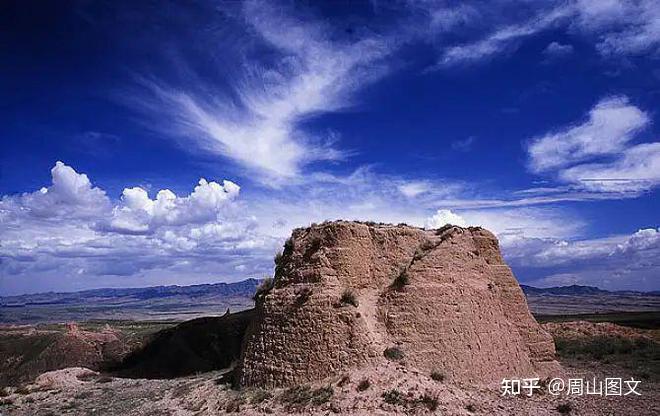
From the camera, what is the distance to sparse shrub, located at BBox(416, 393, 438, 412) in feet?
43.8

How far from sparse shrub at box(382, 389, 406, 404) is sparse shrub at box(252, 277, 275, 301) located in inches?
263

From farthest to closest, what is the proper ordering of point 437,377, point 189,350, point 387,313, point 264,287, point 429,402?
point 189,350 < point 264,287 < point 387,313 < point 437,377 < point 429,402

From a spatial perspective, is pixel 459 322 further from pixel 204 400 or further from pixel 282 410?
pixel 204 400

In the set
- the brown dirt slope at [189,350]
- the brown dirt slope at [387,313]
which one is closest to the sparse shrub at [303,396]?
the brown dirt slope at [387,313]

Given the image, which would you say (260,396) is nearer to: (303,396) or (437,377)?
(303,396)

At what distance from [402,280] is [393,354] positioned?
2.81 metres

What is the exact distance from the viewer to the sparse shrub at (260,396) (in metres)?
14.9

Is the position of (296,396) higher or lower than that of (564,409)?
higher

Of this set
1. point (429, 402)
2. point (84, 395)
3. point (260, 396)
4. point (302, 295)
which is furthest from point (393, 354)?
point (84, 395)

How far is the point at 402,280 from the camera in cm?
1725

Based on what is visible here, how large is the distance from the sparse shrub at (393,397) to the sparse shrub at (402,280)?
13.4 feet

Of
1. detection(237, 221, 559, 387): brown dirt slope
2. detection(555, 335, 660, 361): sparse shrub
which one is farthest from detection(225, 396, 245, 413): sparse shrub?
detection(555, 335, 660, 361): sparse shrub

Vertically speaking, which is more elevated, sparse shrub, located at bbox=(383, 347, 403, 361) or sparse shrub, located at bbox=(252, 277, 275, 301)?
sparse shrub, located at bbox=(252, 277, 275, 301)

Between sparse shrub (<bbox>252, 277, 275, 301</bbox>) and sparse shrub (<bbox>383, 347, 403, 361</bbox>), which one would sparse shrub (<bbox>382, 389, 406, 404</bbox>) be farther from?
sparse shrub (<bbox>252, 277, 275, 301</bbox>)
